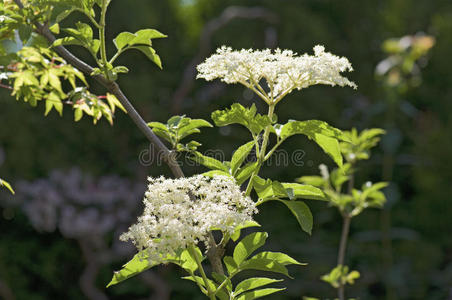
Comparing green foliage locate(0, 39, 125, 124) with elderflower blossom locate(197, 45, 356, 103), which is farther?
green foliage locate(0, 39, 125, 124)

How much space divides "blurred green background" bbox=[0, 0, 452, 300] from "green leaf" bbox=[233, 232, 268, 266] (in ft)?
6.06

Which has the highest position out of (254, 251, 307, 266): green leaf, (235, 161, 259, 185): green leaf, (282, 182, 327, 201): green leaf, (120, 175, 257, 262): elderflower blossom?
(235, 161, 259, 185): green leaf

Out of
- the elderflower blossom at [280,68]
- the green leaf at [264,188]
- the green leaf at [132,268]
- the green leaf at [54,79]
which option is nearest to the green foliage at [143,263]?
the green leaf at [132,268]

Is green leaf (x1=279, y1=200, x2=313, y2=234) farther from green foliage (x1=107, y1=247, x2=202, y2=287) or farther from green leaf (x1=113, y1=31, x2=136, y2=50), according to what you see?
green leaf (x1=113, y1=31, x2=136, y2=50)

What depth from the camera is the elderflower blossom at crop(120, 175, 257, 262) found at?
21.5 inches

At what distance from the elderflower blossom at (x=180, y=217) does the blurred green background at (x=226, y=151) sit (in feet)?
6.34

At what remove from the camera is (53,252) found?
2738mm

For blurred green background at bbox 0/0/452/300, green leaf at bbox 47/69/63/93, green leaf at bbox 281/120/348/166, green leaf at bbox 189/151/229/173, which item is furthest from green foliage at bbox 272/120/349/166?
blurred green background at bbox 0/0/452/300

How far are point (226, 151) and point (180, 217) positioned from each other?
2.21 m

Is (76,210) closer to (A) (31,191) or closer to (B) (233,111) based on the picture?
(A) (31,191)

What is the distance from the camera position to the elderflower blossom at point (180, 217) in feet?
1.79

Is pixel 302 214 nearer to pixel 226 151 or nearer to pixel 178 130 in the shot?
pixel 178 130

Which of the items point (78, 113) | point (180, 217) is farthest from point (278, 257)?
point (78, 113)

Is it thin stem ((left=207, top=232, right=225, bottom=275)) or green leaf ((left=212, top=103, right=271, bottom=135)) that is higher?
green leaf ((left=212, top=103, right=271, bottom=135))
